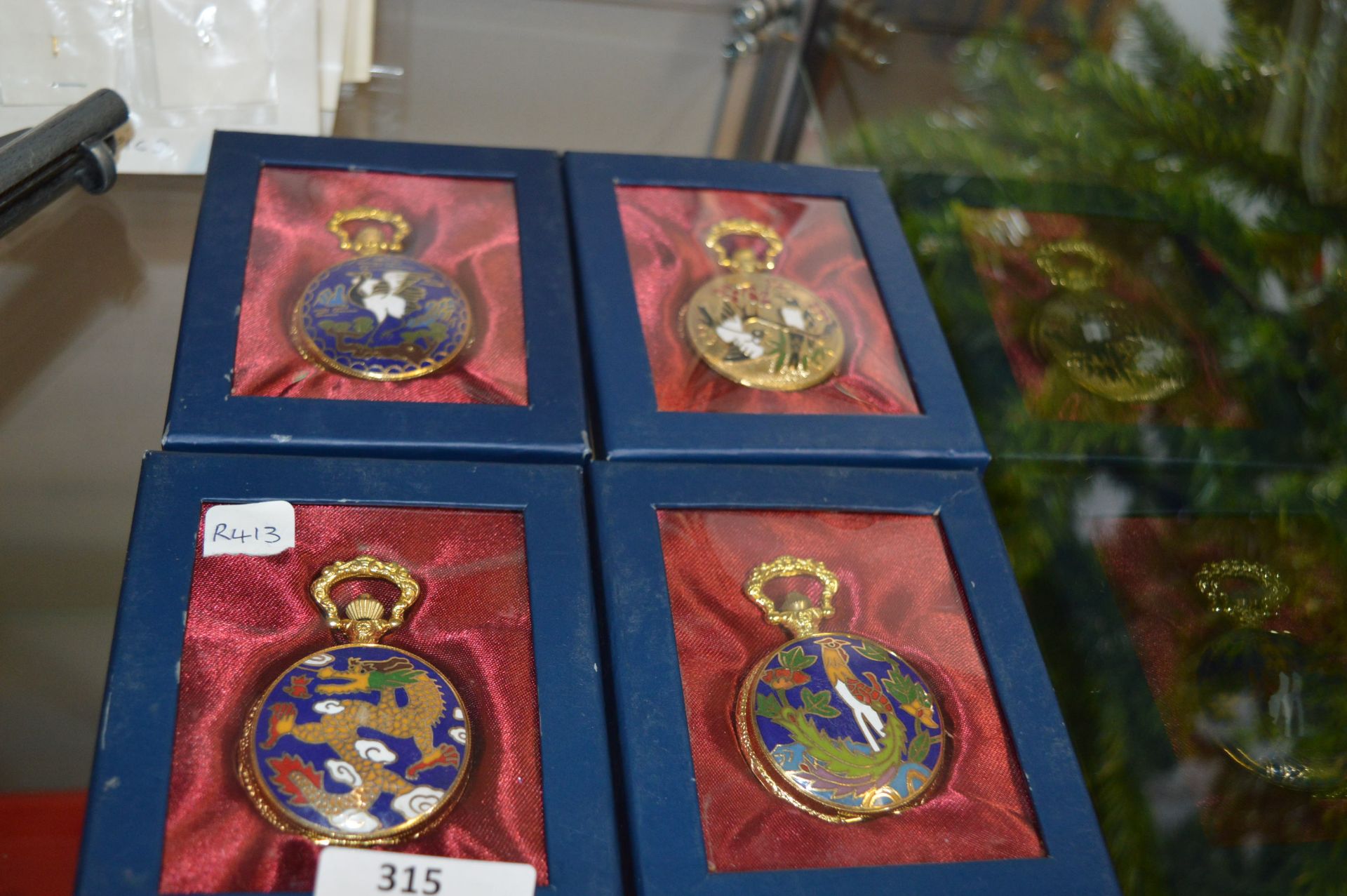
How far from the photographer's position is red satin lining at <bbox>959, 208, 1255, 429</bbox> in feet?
3.03

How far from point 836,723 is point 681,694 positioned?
0.35ft

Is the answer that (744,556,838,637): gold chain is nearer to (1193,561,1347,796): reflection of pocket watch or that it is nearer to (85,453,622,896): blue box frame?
(85,453,622,896): blue box frame

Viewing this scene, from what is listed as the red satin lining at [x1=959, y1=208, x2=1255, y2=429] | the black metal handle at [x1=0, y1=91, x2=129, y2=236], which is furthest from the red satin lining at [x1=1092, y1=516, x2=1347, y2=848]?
the black metal handle at [x1=0, y1=91, x2=129, y2=236]

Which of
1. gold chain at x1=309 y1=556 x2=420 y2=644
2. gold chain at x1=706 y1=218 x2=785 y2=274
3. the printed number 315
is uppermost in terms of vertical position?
gold chain at x1=706 y1=218 x2=785 y2=274

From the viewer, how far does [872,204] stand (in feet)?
3.56

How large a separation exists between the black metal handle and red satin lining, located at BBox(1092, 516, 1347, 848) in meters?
0.94

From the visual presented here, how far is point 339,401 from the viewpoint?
833 mm

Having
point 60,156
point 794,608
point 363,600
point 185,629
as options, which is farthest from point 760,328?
point 60,156

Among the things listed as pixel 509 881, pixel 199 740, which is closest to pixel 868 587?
pixel 509 881

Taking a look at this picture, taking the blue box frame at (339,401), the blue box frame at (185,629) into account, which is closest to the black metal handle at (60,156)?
the blue box frame at (339,401)

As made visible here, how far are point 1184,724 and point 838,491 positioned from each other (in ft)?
0.94

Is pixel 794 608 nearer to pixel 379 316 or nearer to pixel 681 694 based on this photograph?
pixel 681 694

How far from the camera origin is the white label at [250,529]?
2.43 ft

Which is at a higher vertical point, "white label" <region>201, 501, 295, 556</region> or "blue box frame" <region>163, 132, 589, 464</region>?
"blue box frame" <region>163, 132, 589, 464</region>
